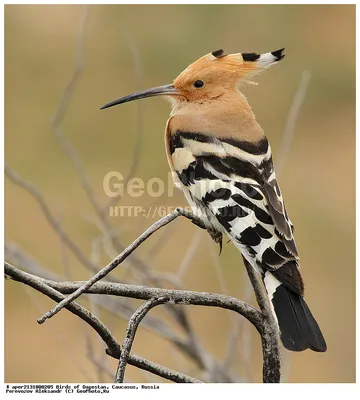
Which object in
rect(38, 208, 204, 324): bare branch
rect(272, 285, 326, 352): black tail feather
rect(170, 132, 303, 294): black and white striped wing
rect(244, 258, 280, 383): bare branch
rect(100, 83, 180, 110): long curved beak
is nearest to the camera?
rect(38, 208, 204, 324): bare branch

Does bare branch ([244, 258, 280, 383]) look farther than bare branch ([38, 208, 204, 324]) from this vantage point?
Yes

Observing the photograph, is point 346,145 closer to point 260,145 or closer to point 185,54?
point 260,145

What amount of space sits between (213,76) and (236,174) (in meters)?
0.42

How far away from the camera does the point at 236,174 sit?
1.88 metres

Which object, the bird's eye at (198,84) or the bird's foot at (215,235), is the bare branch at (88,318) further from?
the bird's eye at (198,84)

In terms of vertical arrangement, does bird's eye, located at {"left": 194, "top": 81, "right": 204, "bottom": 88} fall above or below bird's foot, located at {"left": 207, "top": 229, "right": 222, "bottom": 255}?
above

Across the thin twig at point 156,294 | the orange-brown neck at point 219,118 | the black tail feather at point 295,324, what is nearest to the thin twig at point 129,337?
the thin twig at point 156,294

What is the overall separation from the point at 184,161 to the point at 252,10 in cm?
105

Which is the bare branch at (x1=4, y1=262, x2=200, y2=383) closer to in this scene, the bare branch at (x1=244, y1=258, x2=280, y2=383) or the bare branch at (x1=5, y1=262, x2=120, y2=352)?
the bare branch at (x1=5, y1=262, x2=120, y2=352)

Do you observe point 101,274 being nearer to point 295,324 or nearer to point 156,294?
point 156,294

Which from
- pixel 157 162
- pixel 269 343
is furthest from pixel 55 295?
pixel 157 162

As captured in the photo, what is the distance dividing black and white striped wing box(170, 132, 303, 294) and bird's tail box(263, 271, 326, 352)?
0.02 meters

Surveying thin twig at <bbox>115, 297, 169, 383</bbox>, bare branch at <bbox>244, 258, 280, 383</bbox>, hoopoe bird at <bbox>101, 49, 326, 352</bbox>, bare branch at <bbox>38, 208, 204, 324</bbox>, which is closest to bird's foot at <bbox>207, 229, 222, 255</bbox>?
hoopoe bird at <bbox>101, 49, 326, 352</bbox>

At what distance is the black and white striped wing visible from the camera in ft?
5.52
